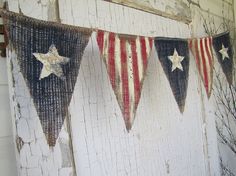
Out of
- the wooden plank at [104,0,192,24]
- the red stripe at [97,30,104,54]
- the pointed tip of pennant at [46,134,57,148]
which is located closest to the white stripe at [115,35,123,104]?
the red stripe at [97,30,104,54]

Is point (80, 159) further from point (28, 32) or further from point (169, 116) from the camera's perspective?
point (169, 116)

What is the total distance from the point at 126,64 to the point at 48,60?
1.80 feet

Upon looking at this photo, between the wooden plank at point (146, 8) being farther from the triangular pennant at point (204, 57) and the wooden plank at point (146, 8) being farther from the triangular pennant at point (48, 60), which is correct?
the triangular pennant at point (48, 60)

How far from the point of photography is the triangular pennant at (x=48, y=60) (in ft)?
4.10

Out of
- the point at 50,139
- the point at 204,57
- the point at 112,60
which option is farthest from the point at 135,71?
the point at 204,57

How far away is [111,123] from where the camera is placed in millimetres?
1789

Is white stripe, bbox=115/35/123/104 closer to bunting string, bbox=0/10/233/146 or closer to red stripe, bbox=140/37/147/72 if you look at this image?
bunting string, bbox=0/10/233/146

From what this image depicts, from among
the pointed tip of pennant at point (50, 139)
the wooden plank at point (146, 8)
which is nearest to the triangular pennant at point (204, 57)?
the wooden plank at point (146, 8)

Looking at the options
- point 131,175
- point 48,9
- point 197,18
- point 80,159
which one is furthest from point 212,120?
point 48,9

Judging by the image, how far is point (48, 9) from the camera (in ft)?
4.98

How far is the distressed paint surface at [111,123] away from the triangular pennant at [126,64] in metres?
0.11

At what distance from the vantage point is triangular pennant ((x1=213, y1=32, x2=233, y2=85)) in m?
2.53

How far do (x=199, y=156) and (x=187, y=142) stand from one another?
0.78 feet

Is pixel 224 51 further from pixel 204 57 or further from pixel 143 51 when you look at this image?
pixel 143 51
